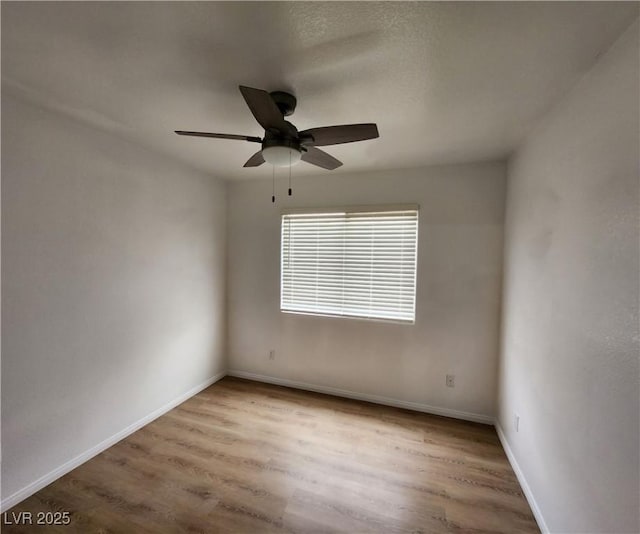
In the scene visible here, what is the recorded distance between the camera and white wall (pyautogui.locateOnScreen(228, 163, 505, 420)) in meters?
2.64

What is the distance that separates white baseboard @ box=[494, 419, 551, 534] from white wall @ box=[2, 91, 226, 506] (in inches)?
119

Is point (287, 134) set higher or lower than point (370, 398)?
higher

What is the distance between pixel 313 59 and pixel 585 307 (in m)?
1.70

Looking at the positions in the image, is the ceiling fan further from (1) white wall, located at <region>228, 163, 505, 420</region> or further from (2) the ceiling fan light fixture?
(1) white wall, located at <region>228, 163, 505, 420</region>

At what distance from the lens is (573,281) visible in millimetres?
1396

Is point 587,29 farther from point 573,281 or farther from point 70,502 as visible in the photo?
point 70,502

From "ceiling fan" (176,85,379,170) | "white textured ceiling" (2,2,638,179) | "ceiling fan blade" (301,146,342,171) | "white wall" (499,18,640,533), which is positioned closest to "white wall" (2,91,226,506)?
"white textured ceiling" (2,2,638,179)

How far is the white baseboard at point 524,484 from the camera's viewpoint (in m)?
1.60

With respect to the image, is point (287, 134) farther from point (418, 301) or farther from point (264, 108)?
point (418, 301)

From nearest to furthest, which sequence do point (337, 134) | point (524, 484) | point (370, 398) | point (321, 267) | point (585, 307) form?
point (585, 307)
point (337, 134)
point (524, 484)
point (370, 398)
point (321, 267)

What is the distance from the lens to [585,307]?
1290 mm

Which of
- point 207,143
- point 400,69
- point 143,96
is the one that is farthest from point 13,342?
point 400,69

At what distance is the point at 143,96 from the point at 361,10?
1.35m

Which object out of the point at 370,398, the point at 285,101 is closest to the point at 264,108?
the point at 285,101
